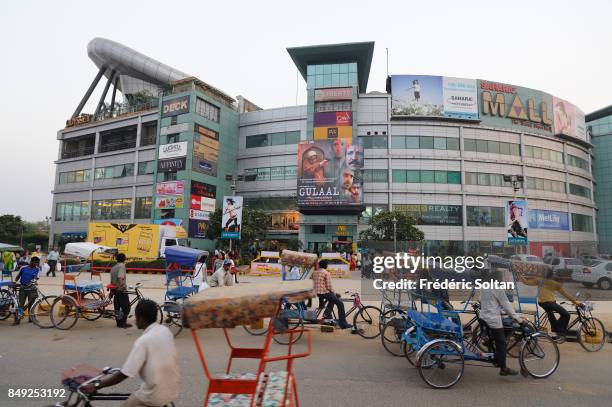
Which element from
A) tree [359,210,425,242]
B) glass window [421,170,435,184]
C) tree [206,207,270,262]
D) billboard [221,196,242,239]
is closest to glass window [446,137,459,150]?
glass window [421,170,435,184]

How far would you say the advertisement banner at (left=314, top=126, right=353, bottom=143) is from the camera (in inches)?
1892

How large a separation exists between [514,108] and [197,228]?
47292 millimetres

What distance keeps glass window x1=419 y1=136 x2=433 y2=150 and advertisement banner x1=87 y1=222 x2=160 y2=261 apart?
1393 inches

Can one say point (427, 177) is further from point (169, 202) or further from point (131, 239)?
point (131, 239)

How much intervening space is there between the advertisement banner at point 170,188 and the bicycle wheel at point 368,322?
4104cm

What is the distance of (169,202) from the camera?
4672cm

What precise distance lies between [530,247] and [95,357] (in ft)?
59.4

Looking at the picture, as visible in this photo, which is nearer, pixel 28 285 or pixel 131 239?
pixel 28 285

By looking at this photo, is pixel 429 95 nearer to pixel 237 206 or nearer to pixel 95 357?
pixel 237 206

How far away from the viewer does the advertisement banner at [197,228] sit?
4562 centimetres

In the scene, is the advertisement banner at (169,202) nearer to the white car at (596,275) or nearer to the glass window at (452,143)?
the glass window at (452,143)

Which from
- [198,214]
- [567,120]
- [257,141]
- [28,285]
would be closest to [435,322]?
[28,285]

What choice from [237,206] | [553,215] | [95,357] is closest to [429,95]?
[553,215]

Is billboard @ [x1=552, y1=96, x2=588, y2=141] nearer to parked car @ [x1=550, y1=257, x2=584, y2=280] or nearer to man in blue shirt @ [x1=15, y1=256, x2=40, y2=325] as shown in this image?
parked car @ [x1=550, y1=257, x2=584, y2=280]
